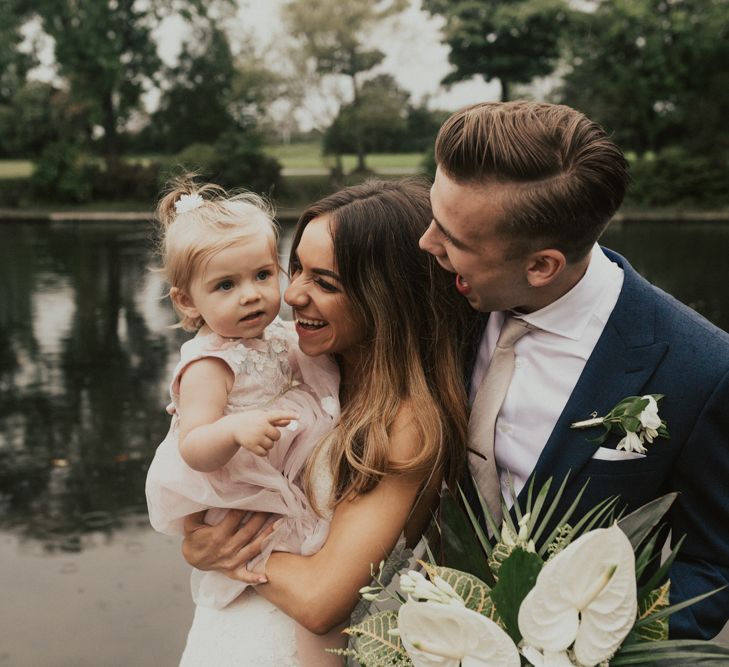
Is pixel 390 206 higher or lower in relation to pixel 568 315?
higher

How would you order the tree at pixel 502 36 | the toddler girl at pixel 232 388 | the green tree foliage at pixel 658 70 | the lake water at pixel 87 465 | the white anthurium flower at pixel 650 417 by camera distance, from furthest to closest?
the tree at pixel 502 36 → the green tree foliage at pixel 658 70 → the lake water at pixel 87 465 → the toddler girl at pixel 232 388 → the white anthurium flower at pixel 650 417

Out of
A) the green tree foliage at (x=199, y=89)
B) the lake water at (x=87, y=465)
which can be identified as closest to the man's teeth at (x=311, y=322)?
→ the lake water at (x=87, y=465)

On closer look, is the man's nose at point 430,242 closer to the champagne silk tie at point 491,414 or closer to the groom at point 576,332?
Result: the groom at point 576,332

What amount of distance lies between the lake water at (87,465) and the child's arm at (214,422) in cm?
64

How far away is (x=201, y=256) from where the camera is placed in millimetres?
2215

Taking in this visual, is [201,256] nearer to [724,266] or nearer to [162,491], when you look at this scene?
[162,491]

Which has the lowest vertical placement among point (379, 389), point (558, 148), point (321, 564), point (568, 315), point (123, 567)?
point (123, 567)

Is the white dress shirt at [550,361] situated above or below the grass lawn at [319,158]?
above

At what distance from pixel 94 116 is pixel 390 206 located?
1188 inches

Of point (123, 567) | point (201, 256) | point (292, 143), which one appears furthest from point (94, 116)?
point (201, 256)

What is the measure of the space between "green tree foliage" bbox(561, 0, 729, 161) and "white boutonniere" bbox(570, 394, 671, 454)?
2840 cm

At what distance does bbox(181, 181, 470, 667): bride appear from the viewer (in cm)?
200

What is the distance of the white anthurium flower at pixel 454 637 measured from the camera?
4.07ft

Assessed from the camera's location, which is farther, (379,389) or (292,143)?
(292,143)
